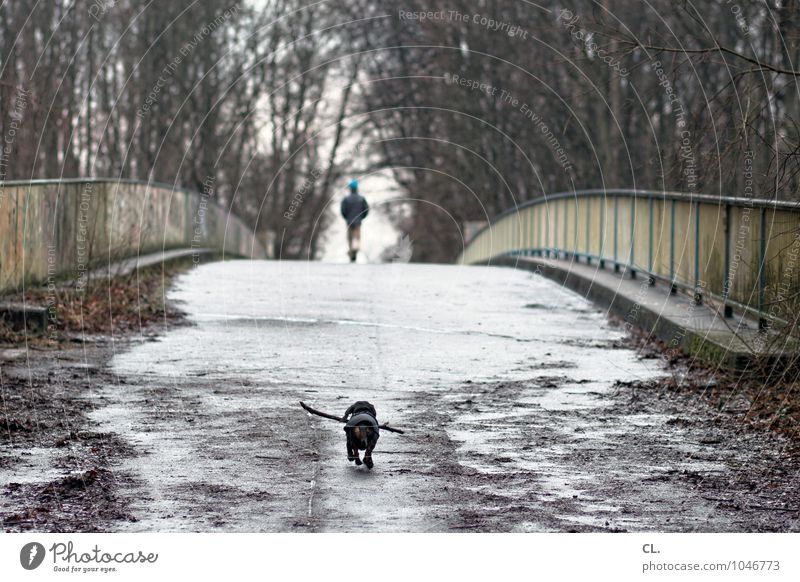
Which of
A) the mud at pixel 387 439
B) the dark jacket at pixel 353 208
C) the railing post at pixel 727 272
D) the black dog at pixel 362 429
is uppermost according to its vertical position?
the dark jacket at pixel 353 208

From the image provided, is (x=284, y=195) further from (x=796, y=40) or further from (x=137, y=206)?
(x=796, y=40)

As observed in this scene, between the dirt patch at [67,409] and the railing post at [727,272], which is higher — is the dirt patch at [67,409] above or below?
below

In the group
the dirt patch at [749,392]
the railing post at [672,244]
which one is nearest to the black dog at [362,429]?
the dirt patch at [749,392]

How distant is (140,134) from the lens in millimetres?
43094

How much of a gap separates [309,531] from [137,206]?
16.5 meters

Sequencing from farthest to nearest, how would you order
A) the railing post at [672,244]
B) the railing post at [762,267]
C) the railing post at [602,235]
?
the railing post at [602,235] < the railing post at [672,244] < the railing post at [762,267]

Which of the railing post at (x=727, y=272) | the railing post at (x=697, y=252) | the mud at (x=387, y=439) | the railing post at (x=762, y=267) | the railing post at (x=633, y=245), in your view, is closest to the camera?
the mud at (x=387, y=439)

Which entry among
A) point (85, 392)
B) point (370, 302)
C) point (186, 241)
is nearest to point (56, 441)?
point (85, 392)

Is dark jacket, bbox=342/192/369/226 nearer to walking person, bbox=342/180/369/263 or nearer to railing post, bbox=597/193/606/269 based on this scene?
walking person, bbox=342/180/369/263

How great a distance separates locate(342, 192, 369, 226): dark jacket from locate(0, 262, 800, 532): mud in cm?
1463

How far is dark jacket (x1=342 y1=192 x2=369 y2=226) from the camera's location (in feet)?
98.4

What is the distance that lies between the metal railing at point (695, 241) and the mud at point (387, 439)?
3.39ft

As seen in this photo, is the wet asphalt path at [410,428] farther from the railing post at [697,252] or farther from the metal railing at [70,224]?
the metal railing at [70,224]

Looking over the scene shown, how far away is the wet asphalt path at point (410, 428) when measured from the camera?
6.99 metres
